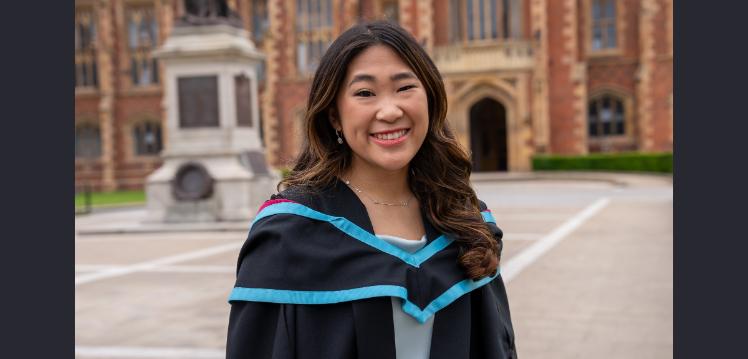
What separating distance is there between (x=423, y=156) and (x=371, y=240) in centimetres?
45

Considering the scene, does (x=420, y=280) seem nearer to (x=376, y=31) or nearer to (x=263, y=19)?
Result: (x=376, y=31)

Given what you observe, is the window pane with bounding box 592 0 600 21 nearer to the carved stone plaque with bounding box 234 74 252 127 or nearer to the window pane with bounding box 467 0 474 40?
the window pane with bounding box 467 0 474 40

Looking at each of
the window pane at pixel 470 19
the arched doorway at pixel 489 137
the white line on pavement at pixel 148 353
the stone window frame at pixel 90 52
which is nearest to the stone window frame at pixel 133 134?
the stone window frame at pixel 90 52

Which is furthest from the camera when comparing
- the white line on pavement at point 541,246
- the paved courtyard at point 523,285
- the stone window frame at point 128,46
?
the stone window frame at point 128,46

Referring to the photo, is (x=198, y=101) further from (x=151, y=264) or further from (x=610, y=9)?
(x=610, y=9)

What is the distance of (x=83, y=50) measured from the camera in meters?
36.5

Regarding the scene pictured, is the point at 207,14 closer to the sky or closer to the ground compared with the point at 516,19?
closer to the ground

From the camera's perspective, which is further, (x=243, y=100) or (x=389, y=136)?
(x=243, y=100)

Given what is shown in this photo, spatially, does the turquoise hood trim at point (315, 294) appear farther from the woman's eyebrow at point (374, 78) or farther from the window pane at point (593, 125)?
the window pane at point (593, 125)

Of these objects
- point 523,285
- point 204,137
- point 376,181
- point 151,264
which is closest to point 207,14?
point 204,137

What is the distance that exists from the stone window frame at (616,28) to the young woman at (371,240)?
101 feet

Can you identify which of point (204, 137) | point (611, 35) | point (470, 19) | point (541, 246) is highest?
point (470, 19)

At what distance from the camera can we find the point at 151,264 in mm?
9359

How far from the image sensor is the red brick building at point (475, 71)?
29359 mm
